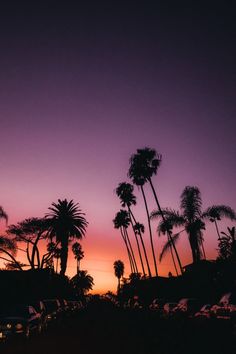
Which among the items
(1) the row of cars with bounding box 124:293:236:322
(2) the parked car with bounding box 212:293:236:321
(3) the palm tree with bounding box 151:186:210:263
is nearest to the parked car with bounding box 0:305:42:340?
(1) the row of cars with bounding box 124:293:236:322

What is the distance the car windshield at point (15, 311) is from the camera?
15234mm

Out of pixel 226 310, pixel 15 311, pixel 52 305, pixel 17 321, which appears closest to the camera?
pixel 17 321

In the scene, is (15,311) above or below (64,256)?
below

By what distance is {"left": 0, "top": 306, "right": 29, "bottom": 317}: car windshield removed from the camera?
15.2m

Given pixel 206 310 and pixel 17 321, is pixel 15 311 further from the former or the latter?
pixel 206 310

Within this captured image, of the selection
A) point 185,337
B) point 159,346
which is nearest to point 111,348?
point 159,346

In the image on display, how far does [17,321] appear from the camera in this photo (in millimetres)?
14039

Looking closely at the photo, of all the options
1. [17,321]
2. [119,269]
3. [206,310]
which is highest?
[119,269]

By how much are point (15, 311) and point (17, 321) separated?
65.0 inches

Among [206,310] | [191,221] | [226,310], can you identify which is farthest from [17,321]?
[191,221]

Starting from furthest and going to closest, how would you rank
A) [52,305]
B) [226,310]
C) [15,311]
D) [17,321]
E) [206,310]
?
[52,305]
[206,310]
[226,310]
[15,311]
[17,321]

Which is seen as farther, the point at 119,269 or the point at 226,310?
the point at 119,269

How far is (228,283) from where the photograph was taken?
33594 millimetres

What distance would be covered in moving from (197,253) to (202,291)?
23.1ft
